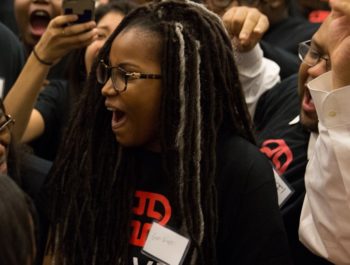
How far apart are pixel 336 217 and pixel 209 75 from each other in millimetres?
506

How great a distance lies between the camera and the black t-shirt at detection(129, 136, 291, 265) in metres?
1.94

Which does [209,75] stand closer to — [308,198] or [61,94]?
[308,198]

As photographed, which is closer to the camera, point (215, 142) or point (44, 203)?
point (215, 142)

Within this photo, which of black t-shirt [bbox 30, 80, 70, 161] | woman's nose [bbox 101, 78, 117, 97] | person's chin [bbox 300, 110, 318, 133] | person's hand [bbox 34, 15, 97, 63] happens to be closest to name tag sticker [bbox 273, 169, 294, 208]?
person's chin [bbox 300, 110, 318, 133]

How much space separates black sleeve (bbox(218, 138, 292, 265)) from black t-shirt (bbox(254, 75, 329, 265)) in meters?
0.25

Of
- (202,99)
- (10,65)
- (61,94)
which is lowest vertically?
(61,94)

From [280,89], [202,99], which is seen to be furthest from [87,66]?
[202,99]

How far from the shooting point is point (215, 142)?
2008 mm

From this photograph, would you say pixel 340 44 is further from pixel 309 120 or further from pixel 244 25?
pixel 244 25

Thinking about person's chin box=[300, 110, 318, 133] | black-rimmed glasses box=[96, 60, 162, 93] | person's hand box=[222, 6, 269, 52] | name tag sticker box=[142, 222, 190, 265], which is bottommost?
name tag sticker box=[142, 222, 190, 265]

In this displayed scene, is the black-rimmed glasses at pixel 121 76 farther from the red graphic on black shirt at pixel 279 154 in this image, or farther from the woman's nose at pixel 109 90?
the red graphic on black shirt at pixel 279 154

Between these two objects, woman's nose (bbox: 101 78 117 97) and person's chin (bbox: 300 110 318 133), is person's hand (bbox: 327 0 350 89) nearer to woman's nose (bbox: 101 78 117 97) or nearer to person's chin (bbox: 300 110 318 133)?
person's chin (bbox: 300 110 318 133)

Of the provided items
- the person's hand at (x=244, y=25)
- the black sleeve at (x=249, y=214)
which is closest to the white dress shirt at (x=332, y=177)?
the black sleeve at (x=249, y=214)

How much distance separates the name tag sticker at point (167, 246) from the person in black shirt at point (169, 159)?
0.7 inches
